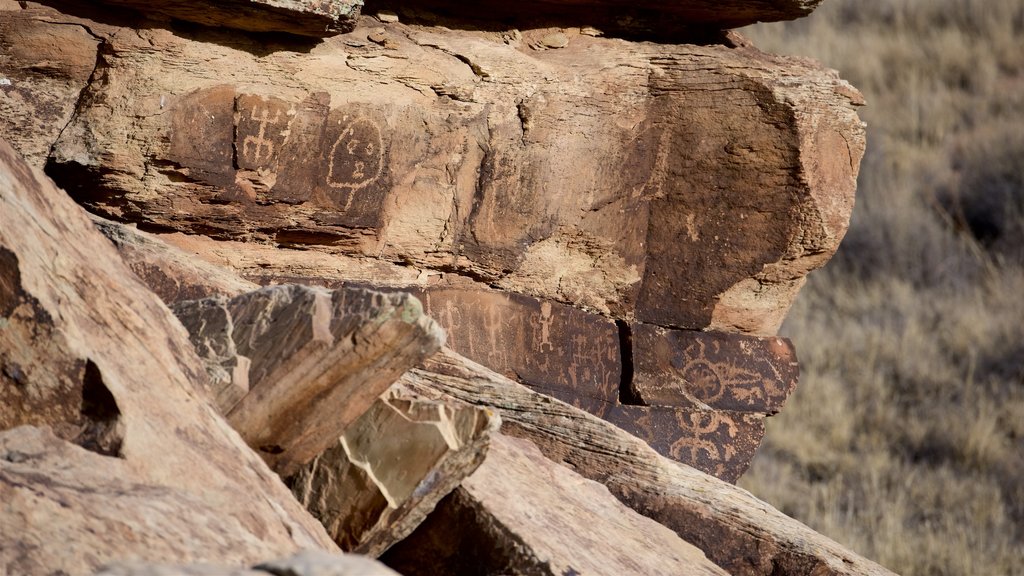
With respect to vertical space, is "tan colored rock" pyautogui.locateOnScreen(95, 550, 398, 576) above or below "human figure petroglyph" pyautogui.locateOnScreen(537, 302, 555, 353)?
above

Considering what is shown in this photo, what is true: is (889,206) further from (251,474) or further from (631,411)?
(251,474)

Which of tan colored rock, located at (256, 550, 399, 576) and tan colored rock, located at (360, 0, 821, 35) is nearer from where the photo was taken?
tan colored rock, located at (256, 550, 399, 576)

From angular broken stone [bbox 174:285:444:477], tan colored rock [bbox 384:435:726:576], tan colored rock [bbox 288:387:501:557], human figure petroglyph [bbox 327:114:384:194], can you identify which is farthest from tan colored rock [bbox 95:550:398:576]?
human figure petroglyph [bbox 327:114:384:194]

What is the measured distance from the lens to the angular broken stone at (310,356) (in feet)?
7.35

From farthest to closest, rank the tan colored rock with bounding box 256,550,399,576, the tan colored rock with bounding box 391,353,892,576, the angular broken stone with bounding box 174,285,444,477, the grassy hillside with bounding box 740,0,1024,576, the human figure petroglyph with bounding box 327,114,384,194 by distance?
the grassy hillside with bounding box 740,0,1024,576
the human figure petroglyph with bounding box 327,114,384,194
the tan colored rock with bounding box 391,353,892,576
the angular broken stone with bounding box 174,285,444,477
the tan colored rock with bounding box 256,550,399,576

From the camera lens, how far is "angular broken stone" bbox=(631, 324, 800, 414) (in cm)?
445

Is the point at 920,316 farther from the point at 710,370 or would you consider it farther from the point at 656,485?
the point at 656,485

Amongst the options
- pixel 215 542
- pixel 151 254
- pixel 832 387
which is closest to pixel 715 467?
pixel 151 254

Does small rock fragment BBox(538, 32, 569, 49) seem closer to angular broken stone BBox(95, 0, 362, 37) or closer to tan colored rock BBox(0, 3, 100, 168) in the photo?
angular broken stone BBox(95, 0, 362, 37)

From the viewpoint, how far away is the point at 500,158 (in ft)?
13.4

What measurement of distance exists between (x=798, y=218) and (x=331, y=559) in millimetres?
3316

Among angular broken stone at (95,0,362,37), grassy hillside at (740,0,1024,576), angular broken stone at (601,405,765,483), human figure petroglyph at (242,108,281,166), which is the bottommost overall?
grassy hillside at (740,0,1024,576)

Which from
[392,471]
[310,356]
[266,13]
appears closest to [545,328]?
[266,13]

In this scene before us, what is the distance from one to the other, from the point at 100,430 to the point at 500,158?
2.32m
